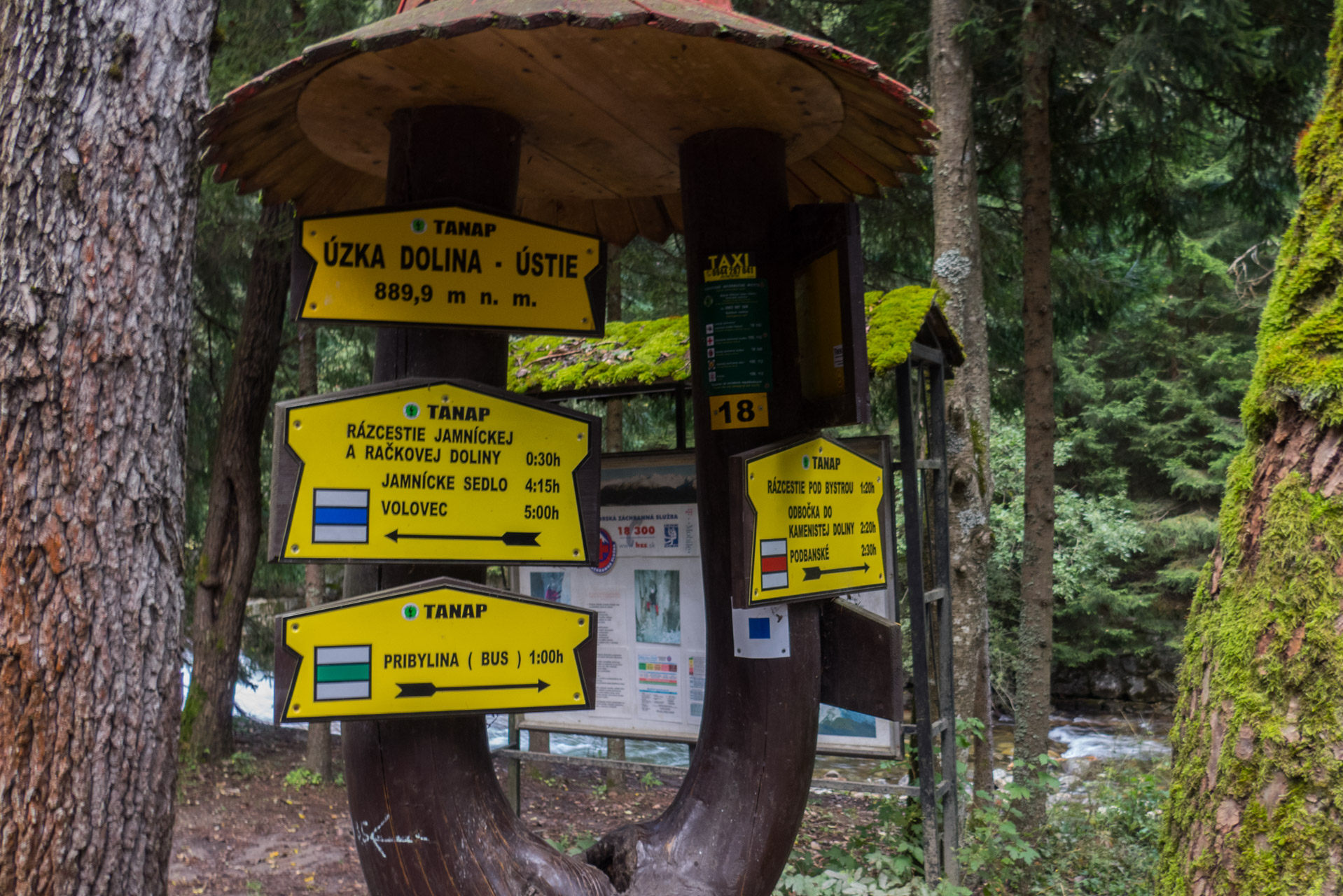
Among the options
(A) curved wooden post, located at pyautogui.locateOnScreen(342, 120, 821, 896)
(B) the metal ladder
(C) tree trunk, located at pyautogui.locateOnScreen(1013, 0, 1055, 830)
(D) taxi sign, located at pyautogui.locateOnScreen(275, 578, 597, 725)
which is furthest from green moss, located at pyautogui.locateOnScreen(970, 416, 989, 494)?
(D) taxi sign, located at pyautogui.locateOnScreen(275, 578, 597, 725)

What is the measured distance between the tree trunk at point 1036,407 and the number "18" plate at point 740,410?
15.6 feet

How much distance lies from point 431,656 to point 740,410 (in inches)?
43.8

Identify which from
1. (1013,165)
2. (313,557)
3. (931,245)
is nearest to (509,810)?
(313,557)

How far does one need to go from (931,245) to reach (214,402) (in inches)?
321

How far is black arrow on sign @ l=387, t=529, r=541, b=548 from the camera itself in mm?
2309

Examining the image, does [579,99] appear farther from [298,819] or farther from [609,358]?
[298,819]

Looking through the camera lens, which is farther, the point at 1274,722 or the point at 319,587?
the point at 319,587

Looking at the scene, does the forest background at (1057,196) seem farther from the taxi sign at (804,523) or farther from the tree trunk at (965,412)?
the taxi sign at (804,523)

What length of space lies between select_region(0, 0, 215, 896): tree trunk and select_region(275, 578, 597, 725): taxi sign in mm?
963

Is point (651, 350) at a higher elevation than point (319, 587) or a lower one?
higher

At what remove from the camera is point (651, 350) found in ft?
15.0

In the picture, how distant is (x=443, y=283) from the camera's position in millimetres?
2475

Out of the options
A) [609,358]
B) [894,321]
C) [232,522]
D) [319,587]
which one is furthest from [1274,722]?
[232,522]

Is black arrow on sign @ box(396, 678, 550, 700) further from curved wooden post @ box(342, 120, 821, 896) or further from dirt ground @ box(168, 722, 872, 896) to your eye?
dirt ground @ box(168, 722, 872, 896)
